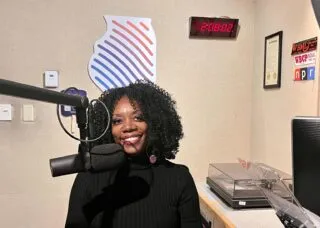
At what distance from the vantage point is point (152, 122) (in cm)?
119

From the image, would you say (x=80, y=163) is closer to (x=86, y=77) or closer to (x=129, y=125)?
(x=129, y=125)

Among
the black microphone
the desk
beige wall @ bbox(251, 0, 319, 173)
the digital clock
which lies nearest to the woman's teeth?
the black microphone

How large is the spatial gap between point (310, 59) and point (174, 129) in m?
0.90

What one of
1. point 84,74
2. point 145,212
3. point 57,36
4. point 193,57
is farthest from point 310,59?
point 57,36

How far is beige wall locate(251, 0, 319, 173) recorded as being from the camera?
1.74m

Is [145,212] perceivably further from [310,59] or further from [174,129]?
[310,59]

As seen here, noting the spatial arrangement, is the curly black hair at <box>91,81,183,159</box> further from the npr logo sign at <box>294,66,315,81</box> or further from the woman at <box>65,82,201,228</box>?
the npr logo sign at <box>294,66,315,81</box>

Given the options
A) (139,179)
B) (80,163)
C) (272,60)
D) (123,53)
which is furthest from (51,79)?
(80,163)

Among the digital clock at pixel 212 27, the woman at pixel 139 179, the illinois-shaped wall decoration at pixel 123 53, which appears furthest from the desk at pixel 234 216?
the digital clock at pixel 212 27

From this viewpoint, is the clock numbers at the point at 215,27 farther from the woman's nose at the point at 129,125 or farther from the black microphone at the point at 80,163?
the black microphone at the point at 80,163

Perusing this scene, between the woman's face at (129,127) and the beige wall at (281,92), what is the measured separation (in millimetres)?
973

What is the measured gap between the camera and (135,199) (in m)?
1.05

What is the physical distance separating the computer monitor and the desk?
0.55 meters

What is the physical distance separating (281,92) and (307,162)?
1.19 m
